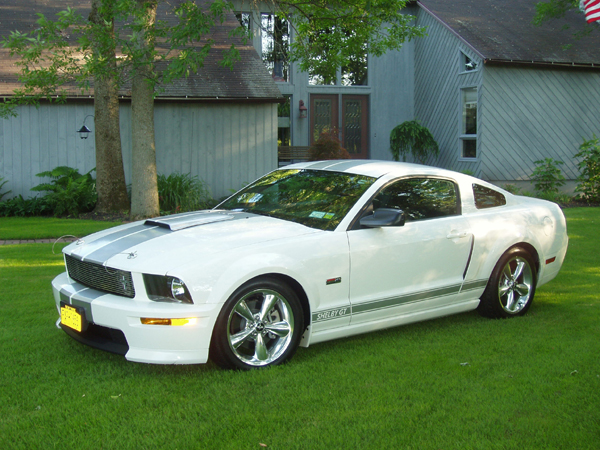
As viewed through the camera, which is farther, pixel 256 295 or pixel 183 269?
pixel 256 295

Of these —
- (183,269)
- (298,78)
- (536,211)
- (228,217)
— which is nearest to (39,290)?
(228,217)

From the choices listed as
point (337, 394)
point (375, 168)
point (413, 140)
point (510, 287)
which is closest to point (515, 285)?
point (510, 287)

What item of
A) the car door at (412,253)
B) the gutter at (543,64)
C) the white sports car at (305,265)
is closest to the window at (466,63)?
the gutter at (543,64)

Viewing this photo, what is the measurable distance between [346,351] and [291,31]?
54.2 ft

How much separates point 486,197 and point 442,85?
14406 mm

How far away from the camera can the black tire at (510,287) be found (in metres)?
5.66

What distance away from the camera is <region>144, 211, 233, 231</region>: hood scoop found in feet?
15.8

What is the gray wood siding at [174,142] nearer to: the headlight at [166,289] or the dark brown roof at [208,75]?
the dark brown roof at [208,75]

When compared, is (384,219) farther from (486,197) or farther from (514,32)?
(514,32)

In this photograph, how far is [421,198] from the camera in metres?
5.39

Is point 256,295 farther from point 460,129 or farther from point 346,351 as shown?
point 460,129

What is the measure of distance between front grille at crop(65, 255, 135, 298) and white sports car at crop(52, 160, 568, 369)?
0.01m

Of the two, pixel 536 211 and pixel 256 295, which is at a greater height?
pixel 536 211

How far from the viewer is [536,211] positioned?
6066mm
